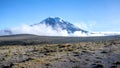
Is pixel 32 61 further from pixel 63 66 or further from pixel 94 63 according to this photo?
pixel 94 63

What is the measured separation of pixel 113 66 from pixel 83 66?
3.08 metres

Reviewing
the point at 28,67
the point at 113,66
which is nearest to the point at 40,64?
the point at 28,67

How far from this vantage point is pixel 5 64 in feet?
98.2

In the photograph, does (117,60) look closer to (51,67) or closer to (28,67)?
(51,67)

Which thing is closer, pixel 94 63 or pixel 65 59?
pixel 94 63

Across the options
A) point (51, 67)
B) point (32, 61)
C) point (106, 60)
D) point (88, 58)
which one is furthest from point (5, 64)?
point (106, 60)

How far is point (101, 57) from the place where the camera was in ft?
95.7

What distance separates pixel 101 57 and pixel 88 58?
153cm

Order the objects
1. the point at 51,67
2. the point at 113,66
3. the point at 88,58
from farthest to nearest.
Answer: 1. the point at 88,58
2. the point at 51,67
3. the point at 113,66

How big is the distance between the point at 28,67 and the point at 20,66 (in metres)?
1.04

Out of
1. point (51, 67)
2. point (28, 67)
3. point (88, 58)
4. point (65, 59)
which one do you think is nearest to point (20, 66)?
point (28, 67)

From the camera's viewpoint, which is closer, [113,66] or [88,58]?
[113,66]

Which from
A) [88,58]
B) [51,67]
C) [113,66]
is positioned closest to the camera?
[113,66]

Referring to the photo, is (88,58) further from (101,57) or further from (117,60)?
(117,60)
